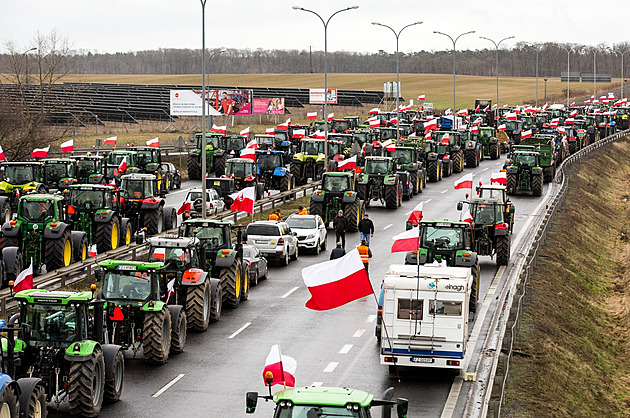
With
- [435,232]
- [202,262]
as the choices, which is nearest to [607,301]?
[435,232]

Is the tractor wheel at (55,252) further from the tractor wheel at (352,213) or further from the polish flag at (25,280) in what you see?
the tractor wheel at (352,213)

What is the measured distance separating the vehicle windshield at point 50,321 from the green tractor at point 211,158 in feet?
144

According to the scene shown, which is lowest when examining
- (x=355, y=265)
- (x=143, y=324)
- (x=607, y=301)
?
(x=607, y=301)

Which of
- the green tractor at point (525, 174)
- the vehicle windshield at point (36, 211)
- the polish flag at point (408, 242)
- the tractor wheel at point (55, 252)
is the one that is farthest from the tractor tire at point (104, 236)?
the green tractor at point (525, 174)

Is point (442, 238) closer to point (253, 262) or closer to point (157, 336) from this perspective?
point (253, 262)

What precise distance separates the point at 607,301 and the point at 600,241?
11.5 metres

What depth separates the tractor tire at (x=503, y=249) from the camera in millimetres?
35688

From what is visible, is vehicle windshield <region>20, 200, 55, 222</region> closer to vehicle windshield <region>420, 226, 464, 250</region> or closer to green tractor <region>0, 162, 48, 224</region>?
green tractor <region>0, 162, 48, 224</region>

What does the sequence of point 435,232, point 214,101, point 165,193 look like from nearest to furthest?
1. point 435,232
2. point 165,193
3. point 214,101

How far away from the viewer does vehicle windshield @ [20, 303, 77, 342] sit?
18.0m

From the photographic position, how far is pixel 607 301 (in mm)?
37562

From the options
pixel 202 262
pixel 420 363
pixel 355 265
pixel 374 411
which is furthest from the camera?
pixel 202 262

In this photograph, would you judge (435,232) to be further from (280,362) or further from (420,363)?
(280,362)

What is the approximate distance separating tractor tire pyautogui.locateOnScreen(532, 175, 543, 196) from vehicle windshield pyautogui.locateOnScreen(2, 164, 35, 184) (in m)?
24.8
